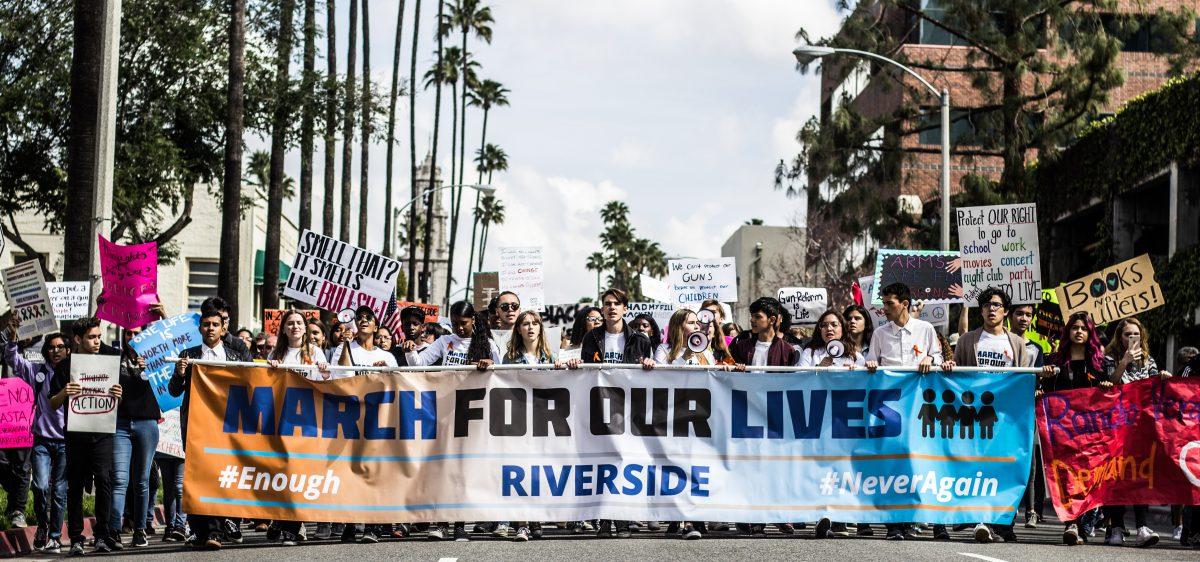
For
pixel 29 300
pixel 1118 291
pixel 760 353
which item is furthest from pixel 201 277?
pixel 1118 291

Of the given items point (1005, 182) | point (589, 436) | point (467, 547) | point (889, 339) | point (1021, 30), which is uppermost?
point (1021, 30)

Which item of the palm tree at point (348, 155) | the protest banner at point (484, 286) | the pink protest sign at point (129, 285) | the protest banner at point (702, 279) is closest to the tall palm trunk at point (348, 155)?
the palm tree at point (348, 155)

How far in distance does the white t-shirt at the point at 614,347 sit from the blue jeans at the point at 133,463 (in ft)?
11.3

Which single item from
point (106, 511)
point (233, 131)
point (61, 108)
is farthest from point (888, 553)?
point (61, 108)

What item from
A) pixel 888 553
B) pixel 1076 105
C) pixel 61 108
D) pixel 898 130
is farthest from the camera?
pixel 898 130

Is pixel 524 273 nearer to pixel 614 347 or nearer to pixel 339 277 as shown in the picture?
pixel 339 277

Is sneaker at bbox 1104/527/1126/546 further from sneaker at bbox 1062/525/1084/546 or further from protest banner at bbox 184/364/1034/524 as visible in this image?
protest banner at bbox 184/364/1034/524

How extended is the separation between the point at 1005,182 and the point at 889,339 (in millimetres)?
18708

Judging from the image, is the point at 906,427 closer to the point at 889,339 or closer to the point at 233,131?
the point at 889,339

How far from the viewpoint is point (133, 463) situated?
11.9 metres

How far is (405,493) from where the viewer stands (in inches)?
459

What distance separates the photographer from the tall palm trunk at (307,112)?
2938 cm

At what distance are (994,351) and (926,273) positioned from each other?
5.33m

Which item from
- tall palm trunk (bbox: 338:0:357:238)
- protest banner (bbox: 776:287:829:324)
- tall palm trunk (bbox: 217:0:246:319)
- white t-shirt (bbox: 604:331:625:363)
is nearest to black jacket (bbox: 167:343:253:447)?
white t-shirt (bbox: 604:331:625:363)
